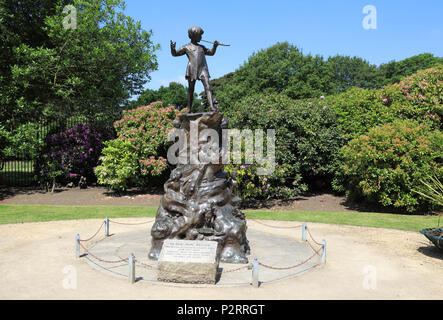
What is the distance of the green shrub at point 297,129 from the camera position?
18594 mm

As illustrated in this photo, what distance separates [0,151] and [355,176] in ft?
59.4

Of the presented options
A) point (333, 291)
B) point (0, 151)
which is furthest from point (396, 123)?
point (0, 151)

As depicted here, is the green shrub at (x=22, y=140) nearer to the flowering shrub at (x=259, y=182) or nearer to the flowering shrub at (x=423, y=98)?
the flowering shrub at (x=259, y=182)

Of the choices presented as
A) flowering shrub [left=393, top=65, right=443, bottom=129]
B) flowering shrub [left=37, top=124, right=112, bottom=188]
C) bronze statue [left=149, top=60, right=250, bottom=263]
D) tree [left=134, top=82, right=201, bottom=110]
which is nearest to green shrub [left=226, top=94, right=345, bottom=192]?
flowering shrub [left=393, top=65, right=443, bottom=129]

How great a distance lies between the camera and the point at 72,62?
68.5 ft

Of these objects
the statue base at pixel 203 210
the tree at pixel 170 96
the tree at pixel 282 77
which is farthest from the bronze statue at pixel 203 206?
the tree at pixel 170 96

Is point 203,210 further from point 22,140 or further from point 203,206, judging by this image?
point 22,140

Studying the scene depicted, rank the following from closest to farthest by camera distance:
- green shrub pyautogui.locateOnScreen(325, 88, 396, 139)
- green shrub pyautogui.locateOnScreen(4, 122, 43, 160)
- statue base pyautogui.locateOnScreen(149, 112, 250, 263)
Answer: statue base pyautogui.locateOnScreen(149, 112, 250, 263) → green shrub pyautogui.locateOnScreen(4, 122, 43, 160) → green shrub pyautogui.locateOnScreen(325, 88, 396, 139)

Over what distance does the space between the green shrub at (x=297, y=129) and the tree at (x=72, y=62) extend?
27.9 feet

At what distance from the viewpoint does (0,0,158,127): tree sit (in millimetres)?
19188

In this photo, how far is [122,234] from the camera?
1202cm

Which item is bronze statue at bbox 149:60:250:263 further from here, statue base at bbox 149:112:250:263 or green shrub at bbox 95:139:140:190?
green shrub at bbox 95:139:140:190

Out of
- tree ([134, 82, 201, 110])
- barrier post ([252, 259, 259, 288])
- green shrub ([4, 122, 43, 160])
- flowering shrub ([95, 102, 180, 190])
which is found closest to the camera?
barrier post ([252, 259, 259, 288])

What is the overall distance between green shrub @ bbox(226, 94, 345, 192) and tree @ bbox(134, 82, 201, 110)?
31942mm
